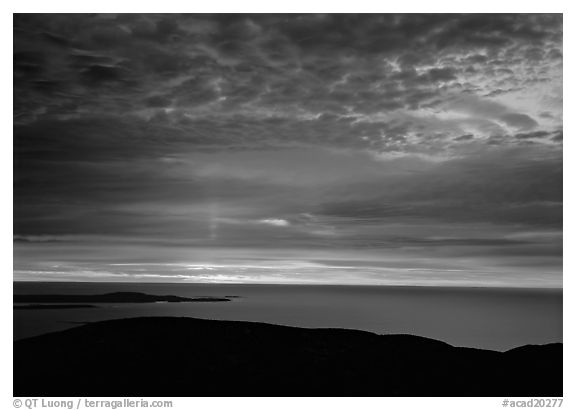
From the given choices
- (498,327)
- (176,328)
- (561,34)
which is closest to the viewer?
(561,34)

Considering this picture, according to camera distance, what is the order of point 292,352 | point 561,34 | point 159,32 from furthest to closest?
point 292,352 < point 159,32 < point 561,34

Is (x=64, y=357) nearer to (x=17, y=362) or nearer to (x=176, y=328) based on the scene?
(x=17, y=362)

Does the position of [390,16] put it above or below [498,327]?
above
